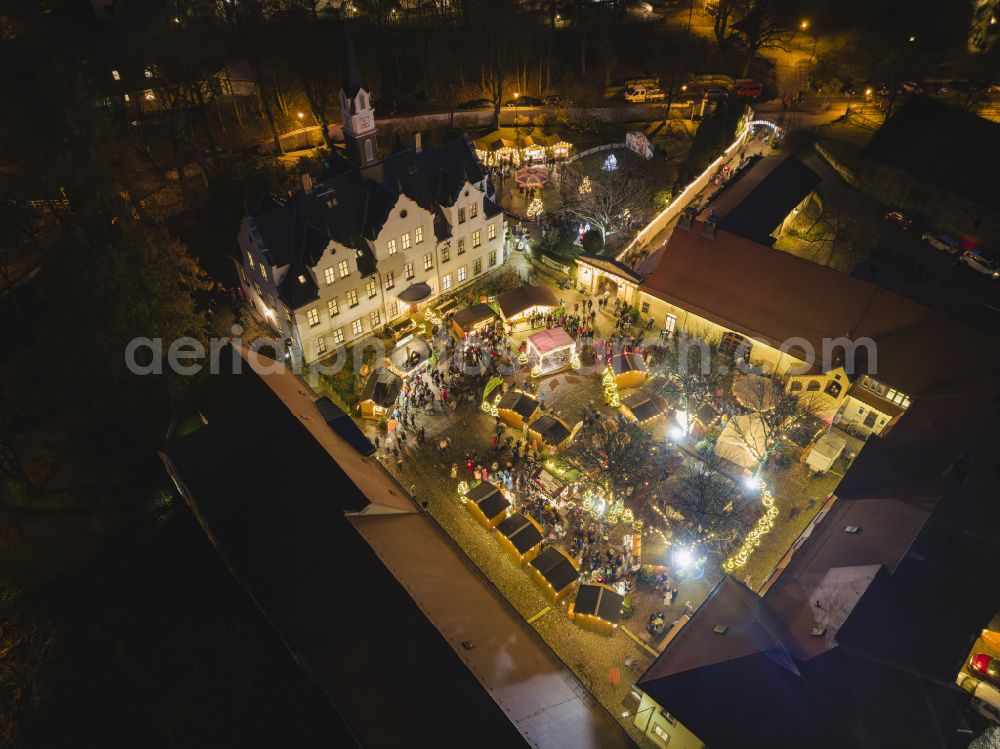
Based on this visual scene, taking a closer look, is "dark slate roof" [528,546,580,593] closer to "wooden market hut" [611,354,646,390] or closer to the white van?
"wooden market hut" [611,354,646,390]

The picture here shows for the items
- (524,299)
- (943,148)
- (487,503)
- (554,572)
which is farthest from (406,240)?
(943,148)

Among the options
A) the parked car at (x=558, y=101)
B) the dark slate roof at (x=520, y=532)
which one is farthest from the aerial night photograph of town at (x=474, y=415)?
the parked car at (x=558, y=101)

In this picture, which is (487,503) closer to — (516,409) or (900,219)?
(516,409)

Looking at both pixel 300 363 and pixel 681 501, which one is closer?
pixel 681 501

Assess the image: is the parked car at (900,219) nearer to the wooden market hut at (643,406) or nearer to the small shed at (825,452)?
the small shed at (825,452)

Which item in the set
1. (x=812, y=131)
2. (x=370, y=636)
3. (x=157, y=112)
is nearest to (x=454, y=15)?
(x=157, y=112)

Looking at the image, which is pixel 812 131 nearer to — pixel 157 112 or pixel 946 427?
Result: pixel 946 427
